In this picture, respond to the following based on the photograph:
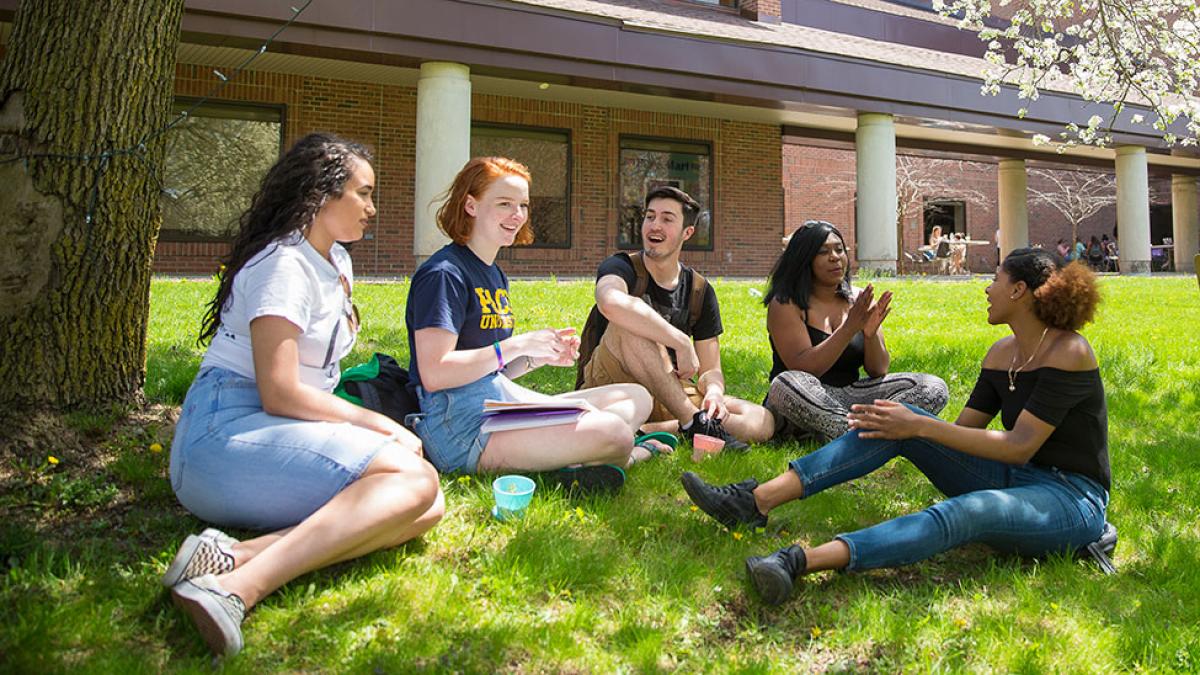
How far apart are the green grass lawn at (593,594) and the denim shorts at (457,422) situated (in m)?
0.11

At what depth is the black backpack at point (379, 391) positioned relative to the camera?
3457 mm

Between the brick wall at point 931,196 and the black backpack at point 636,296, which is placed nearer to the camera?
the black backpack at point 636,296

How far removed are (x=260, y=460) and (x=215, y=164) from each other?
12.9 m

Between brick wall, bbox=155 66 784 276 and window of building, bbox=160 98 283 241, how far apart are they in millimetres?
245

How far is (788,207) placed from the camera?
26078 mm

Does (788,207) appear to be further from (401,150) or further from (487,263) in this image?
(487,263)

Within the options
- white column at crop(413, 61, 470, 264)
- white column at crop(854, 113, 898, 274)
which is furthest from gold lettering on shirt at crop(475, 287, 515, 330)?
white column at crop(854, 113, 898, 274)

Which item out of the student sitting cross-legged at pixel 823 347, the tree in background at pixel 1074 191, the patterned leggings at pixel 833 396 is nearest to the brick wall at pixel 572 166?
the student sitting cross-legged at pixel 823 347

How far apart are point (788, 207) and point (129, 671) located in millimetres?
25353

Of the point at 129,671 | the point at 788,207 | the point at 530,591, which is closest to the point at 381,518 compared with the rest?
the point at 530,591

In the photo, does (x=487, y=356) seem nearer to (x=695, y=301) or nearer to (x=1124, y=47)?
(x=695, y=301)

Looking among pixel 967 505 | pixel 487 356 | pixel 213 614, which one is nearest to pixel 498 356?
pixel 487 356

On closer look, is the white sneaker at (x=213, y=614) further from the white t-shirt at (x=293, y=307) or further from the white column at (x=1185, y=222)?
the white column at (x=1185, y=222)

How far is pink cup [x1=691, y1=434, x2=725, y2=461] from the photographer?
13.5ft
